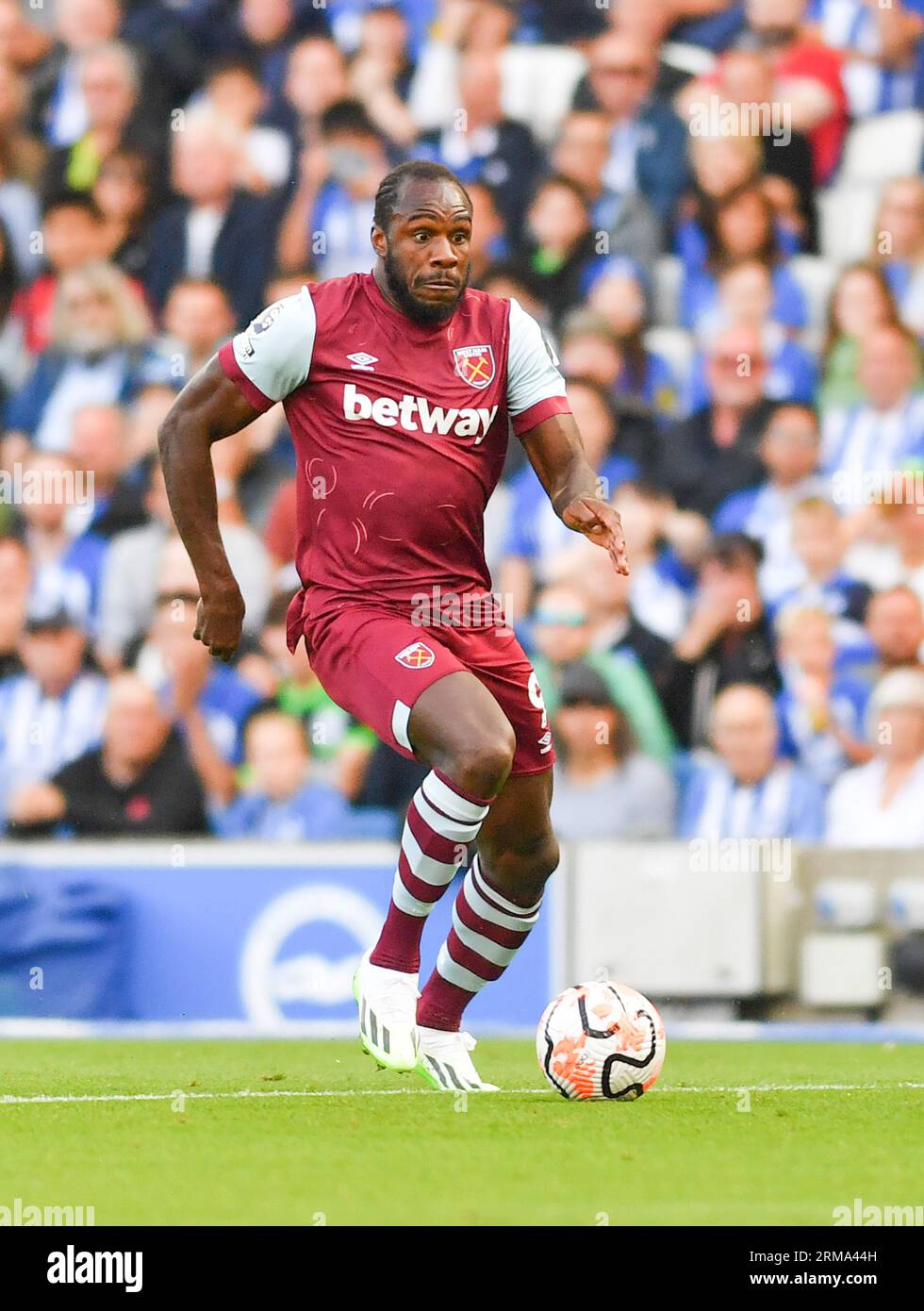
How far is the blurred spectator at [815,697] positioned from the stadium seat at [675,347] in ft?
6.29

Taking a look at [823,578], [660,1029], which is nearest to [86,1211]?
[660,1029]

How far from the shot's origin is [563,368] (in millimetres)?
12773

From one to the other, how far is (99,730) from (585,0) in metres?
5.74

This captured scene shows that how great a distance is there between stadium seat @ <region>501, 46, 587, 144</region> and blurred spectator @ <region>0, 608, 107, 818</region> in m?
4.38

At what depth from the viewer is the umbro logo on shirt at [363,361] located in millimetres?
7270

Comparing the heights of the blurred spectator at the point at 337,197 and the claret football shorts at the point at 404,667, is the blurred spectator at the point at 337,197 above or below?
above

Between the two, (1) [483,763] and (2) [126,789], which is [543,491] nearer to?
(2) [126,789]

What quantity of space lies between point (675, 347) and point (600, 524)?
654 cm

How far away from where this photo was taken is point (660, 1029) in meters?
6.96

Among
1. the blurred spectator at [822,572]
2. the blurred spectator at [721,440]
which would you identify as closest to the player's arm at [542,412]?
the blurred spectator at [822,572]

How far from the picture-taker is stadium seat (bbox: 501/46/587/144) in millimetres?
13867

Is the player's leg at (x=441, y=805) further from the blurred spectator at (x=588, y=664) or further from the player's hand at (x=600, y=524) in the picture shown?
the blurred spectator at (x=588, y=664)

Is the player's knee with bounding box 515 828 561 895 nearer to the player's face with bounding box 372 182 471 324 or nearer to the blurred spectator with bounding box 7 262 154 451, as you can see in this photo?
the player's face with bounding box 372 182 471 324

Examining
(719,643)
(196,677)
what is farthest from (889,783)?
(196,677)
